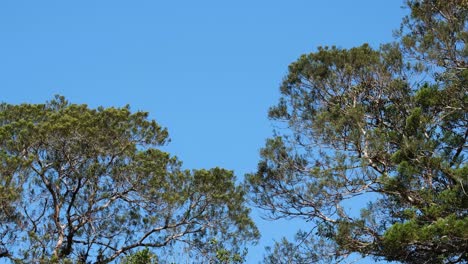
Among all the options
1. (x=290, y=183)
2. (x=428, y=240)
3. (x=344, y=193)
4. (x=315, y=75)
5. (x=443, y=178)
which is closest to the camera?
(x=428, y=240)

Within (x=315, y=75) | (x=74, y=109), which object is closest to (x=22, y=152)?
(x=74, y=109)

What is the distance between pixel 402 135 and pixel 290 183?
5.80ft

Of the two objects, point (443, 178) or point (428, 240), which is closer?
point (428, 240)

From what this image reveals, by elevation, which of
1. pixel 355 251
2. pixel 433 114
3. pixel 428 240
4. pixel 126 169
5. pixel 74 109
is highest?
pixel 74 109

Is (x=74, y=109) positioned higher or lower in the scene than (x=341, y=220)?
higher

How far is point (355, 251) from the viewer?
8422 millimetres

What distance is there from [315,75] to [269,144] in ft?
5.14

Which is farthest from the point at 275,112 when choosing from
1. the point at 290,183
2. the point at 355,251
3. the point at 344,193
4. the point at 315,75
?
the point at 355,251

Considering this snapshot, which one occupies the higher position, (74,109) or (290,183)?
(74,109)

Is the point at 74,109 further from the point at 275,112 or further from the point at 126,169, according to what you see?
the point at 275,112

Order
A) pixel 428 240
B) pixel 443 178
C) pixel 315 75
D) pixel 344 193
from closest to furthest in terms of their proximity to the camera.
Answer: pixel 428 240 < pixel 443 178 < pixel 344 193 < pixel 315 75

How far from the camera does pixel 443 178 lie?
8.21m

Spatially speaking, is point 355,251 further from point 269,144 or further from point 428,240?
point 269,144

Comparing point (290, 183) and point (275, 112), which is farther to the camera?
point (275, 112)
